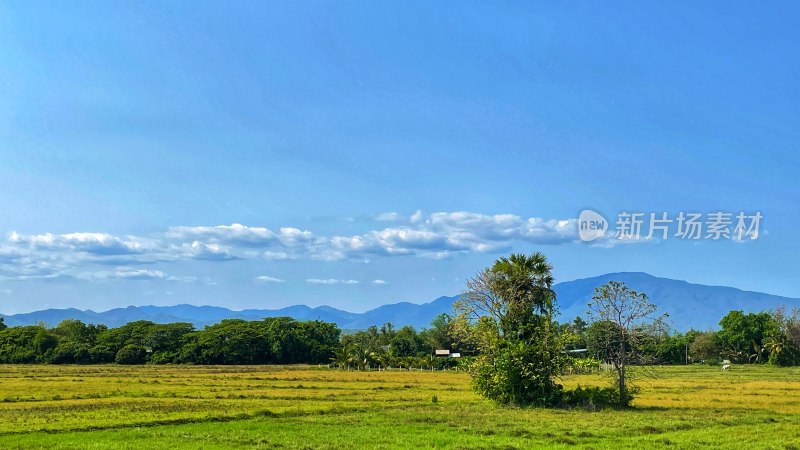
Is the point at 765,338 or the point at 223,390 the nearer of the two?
the point at 223,390

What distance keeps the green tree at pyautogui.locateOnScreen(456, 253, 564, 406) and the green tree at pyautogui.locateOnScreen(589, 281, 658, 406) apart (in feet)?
9.97

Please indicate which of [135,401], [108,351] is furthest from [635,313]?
[108,351]

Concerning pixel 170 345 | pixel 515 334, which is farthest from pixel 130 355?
pixel 515 334

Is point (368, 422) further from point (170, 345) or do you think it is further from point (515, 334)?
point (170, 345)

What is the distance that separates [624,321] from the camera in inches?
1561

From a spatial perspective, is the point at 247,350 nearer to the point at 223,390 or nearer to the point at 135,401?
the point at 223,390

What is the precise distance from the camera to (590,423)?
3028 cm

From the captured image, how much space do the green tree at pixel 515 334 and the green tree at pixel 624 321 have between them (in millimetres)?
3039

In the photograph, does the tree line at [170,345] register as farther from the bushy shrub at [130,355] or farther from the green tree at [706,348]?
the green tree at [706,348]

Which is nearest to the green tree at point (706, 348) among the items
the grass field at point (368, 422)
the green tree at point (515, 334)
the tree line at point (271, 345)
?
the tree line at point (271, 345)

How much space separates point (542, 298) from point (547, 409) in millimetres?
9513

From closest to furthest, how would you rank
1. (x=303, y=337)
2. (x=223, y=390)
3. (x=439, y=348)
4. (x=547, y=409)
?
1. (x=547, y=409)
2. (x=223, y=390)
3. (x=303, y=337)
4. (x=439, y=348)

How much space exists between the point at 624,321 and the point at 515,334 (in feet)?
19.7

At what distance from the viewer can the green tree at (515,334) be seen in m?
38.5
